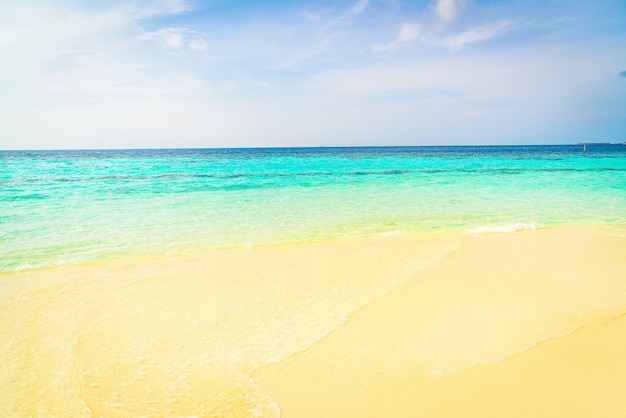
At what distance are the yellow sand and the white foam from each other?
229cm

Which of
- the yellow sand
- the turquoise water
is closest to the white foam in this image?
the turquoise water

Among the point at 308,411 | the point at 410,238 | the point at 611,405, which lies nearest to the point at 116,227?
the point at 410,238

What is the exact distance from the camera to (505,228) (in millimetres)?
8523

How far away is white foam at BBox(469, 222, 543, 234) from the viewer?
8.27 m

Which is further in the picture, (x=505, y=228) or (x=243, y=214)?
(x=243, y=214)

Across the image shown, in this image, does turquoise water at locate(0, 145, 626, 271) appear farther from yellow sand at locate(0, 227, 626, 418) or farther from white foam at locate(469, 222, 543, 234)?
yellow sand at locate(0, 227, 626, 418)

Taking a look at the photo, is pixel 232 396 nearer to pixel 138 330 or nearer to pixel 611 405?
pixel 138 330

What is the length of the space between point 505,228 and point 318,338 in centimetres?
675

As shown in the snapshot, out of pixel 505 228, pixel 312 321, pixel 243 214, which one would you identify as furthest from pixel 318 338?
pixel 243 214

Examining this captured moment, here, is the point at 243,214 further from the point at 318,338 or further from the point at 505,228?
the point at 318,338

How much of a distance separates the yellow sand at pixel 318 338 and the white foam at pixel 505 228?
2294mm

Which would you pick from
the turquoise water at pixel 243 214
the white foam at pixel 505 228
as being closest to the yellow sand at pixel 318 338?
the turquoise water at pixel 243 214

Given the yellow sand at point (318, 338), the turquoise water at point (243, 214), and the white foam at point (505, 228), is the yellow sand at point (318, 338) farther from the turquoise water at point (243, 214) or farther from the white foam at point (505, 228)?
the white foam at point (505, 228)

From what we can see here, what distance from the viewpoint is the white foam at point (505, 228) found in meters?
8.27
